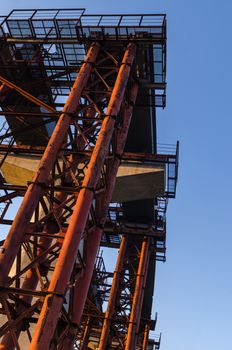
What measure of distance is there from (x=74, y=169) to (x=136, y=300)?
475 inches

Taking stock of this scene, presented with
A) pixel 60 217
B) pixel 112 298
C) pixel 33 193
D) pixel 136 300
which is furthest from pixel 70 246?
pixel 136 300

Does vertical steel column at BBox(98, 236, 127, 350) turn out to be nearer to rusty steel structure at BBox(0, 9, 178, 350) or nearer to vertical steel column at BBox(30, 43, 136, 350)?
rusty steel structure at BBox(0, 9, 178, 350)

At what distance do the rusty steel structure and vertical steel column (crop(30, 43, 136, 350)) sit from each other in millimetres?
22

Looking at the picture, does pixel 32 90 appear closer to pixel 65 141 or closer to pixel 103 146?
pixel 65 141

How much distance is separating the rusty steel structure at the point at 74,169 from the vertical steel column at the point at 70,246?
0.02 metres

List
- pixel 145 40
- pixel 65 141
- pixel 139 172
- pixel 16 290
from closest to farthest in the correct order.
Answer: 1. pixel 16 290
2. pixel 65 141
3. pixel 145 40
4. pixel 139 172

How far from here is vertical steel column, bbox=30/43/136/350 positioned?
21.4 ft

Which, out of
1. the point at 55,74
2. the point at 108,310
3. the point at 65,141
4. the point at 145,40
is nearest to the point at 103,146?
the point at 65,141

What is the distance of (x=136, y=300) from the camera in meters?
20.1

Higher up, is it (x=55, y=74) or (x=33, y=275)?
(x=55, y=74)

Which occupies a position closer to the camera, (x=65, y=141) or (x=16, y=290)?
(x=16, y=290)

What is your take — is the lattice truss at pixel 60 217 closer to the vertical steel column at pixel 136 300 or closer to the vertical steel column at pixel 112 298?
the vertical steel column at pixel 112 298

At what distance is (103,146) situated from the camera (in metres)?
9.42

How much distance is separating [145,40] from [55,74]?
3676 mm
